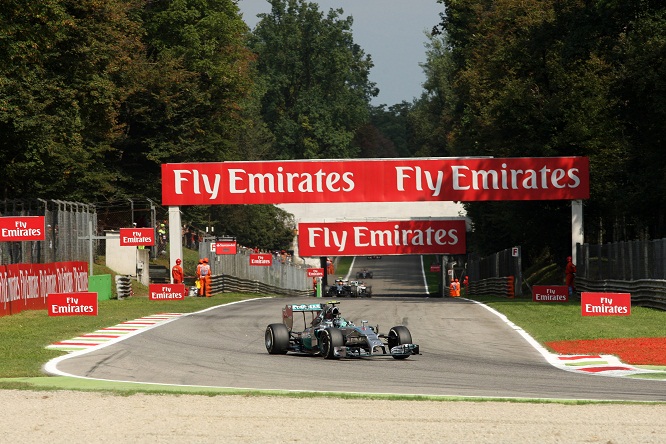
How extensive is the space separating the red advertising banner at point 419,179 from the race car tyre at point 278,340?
2462cm

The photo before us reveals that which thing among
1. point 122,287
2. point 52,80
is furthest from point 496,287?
point 52,80

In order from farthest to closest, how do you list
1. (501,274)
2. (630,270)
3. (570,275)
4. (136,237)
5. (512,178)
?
(501,274) < (512,178) < (570,275) < (136,237) < (630,270)

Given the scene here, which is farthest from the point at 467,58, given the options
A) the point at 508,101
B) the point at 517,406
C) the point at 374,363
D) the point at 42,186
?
the point at 517,406

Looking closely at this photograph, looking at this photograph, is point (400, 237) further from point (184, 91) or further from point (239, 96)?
point (239, 96)

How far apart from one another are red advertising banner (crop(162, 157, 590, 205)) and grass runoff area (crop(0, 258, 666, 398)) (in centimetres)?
934

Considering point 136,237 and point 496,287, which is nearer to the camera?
point 136,237

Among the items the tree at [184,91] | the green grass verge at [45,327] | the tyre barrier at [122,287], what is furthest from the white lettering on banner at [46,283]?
the tree at [184,91]

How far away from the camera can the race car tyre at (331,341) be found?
19281 mm

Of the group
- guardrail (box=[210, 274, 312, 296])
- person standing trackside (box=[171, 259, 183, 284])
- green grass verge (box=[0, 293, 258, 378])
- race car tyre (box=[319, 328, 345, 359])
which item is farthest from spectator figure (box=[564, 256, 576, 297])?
race car tyre (box=[319, 328, 345, 359])

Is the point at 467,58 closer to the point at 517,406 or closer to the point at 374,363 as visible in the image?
the point at 374,363

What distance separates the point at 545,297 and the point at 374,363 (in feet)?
65.9

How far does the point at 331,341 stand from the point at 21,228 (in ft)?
49.0

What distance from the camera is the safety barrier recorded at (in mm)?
48156

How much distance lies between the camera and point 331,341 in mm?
19266
